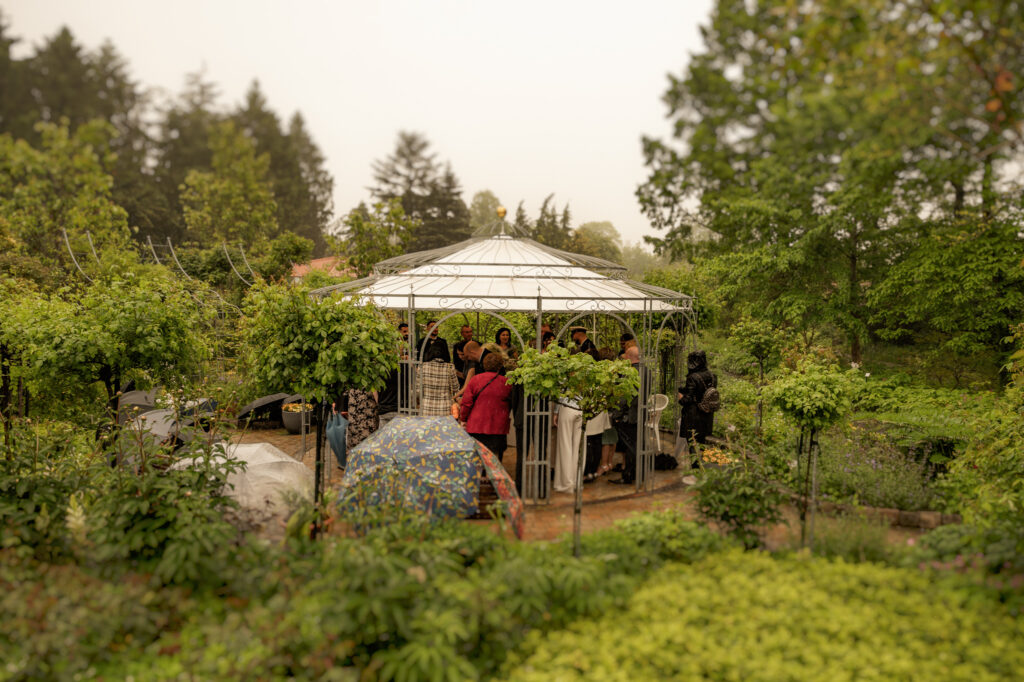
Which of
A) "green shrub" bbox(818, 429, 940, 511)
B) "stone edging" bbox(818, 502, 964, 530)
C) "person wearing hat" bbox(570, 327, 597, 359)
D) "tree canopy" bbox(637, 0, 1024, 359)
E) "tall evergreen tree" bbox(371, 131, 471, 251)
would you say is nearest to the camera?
"stone edging" bbox(818, 502, 964, 530)

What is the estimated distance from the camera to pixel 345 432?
8.76 meters

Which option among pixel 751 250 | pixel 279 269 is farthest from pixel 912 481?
pixel 279 269

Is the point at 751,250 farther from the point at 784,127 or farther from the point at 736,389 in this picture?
the point at 736,389

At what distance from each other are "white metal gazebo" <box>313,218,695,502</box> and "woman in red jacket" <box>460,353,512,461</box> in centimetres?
32

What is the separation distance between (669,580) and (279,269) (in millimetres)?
16871

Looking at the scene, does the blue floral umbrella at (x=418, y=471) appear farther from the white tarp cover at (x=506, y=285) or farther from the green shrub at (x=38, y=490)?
the white tarp cover at (x=506, y=285)

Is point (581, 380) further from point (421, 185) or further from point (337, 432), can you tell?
point (421, 185)

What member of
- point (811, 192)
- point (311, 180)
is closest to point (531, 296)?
point (811, 192)

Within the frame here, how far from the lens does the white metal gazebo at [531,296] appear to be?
319 inches

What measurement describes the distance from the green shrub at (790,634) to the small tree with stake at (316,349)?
3034 millimetres

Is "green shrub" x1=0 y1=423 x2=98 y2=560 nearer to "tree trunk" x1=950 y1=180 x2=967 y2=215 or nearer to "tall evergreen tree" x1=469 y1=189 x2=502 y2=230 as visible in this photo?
"tree trunk" x1=950 y1=180 x2=967 y2=215

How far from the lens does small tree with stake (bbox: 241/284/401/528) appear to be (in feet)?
19.3

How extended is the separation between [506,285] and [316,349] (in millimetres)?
3742

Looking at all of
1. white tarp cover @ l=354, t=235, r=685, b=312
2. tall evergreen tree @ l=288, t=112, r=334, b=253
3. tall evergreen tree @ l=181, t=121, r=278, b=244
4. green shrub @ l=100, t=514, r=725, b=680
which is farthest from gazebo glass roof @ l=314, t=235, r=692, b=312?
tall evergreen tree @ l=288, t=112, r=334, b=253
